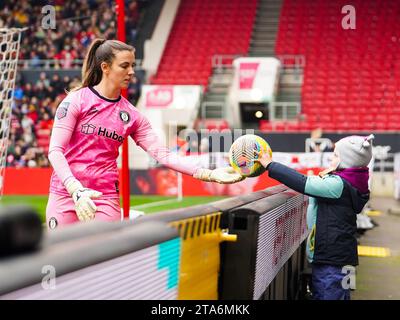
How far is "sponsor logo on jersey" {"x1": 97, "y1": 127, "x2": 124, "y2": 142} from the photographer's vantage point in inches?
159

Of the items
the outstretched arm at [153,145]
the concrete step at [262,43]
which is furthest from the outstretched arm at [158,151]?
the concrete step at [262,43]

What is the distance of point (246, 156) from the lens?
4008mm

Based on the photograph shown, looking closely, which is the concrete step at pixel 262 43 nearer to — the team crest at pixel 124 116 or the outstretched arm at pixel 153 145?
the outstretched arm at pixel 153 145

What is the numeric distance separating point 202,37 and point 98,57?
87.7 ft

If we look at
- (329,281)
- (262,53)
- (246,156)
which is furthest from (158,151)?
(262,53)

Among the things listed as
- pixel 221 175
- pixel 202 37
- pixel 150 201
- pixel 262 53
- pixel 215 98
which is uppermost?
pixel 202 37

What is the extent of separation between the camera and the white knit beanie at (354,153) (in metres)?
4.44

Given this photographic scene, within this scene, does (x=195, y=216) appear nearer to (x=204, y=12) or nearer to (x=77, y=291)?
(x=77, y=291)

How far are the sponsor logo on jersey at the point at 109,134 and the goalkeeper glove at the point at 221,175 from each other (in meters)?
0.48

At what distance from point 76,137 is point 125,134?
0.95 ft

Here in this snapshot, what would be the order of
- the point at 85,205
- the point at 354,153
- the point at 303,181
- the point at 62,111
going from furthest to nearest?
the point at 354,153 → the point at 303,181 → the point at 62,111 → the point at 85,205

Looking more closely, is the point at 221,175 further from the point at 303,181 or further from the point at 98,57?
the point at 98,57

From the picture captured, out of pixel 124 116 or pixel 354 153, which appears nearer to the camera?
pixel 124 116

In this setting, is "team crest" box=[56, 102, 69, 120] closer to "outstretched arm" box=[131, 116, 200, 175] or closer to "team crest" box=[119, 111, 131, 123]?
"team crest" box=[119, 111, 131, 123]
